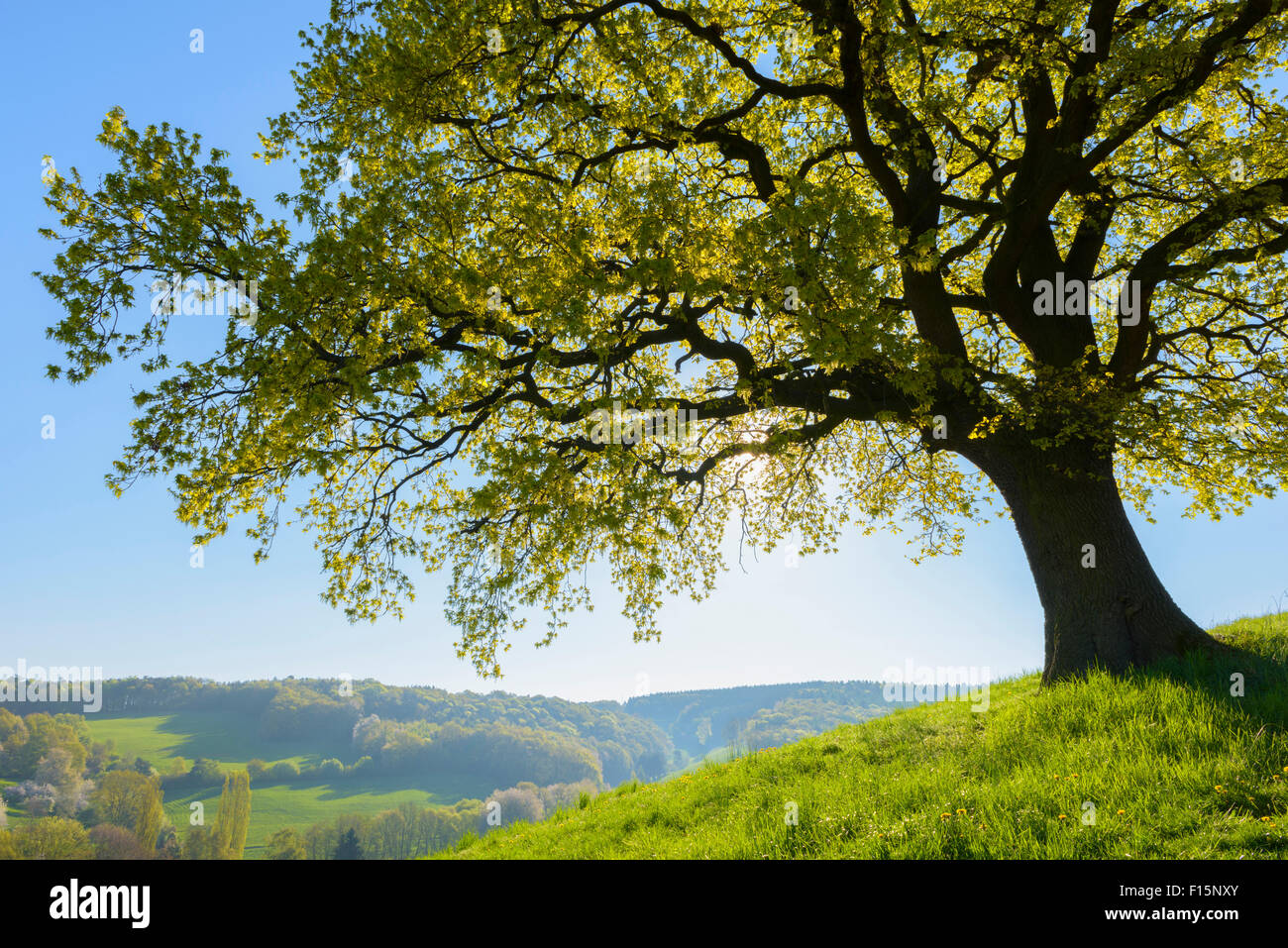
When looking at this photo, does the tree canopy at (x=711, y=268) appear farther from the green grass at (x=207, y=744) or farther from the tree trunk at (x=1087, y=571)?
the green grass at (x=207, y=744)

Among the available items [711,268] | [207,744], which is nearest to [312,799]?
[207,744]

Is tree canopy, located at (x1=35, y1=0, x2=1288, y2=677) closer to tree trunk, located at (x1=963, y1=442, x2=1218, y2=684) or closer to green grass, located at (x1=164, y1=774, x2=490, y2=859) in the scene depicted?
tree trunk, located at (x1=963, y1=442, x2=1218, y2=684)

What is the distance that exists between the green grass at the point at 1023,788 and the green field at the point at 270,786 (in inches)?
6098

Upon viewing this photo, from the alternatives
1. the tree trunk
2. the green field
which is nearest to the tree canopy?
the tree trunk

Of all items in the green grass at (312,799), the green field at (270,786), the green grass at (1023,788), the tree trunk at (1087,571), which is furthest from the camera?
the green field at (270,786)

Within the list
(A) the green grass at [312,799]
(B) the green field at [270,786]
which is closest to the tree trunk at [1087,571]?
(B) the green field at [270,786]

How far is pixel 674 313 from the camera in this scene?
1031cm

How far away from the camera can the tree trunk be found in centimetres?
1012

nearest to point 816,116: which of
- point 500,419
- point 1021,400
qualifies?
point 1021,400

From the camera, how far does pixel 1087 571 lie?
10.6 metres

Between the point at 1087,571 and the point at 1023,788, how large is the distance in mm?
5376

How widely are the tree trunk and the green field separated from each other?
6223 inches

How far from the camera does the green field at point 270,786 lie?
14712cm

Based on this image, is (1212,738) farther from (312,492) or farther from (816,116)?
(312,492)
